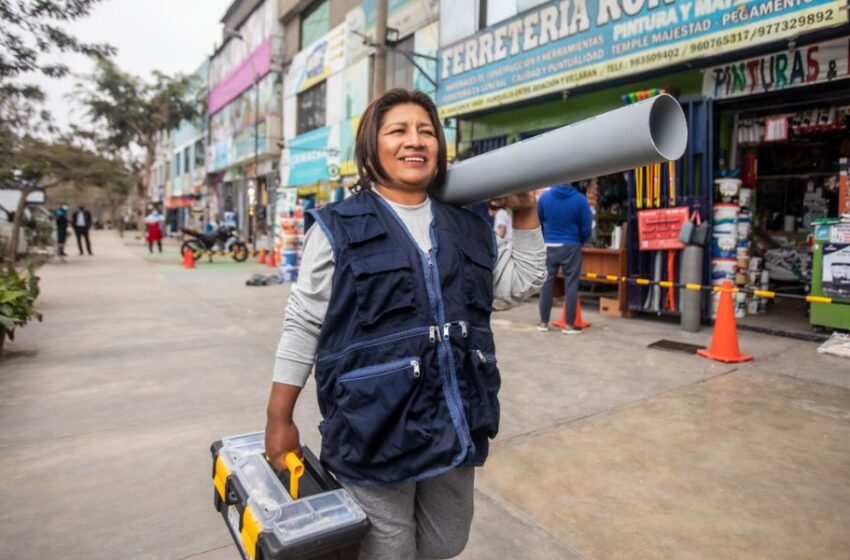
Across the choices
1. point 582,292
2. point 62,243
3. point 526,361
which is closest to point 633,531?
point 526,361

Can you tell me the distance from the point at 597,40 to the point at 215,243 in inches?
518

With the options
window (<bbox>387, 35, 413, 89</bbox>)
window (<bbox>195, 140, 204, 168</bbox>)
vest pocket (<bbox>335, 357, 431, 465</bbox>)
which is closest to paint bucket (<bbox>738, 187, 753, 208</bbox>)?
vest pocket (<bbox>335, 357, 431, 465</bbox>)

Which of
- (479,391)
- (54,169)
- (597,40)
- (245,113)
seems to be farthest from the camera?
(245,113)

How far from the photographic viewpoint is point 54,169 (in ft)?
44.2

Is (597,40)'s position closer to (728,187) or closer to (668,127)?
Answer: (728,187)

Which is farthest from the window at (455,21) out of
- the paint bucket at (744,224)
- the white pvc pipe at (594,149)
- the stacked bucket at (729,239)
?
the white pvc pipe at (594,149)

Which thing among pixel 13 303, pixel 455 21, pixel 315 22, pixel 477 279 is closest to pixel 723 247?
pixel 477 279

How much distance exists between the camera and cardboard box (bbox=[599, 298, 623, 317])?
764 centimetres

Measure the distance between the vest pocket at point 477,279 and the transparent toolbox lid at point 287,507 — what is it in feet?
1.91

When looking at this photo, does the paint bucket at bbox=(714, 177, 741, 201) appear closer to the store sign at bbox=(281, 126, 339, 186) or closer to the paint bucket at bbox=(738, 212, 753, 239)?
the paint bucket at bbox=(738, 212, 753, 239)

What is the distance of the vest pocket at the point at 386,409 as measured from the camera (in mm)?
1309

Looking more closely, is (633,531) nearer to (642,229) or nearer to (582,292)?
(642,229)

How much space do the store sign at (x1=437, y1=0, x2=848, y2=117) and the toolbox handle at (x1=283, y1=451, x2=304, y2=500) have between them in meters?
6.32

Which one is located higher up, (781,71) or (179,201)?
(179,201)
